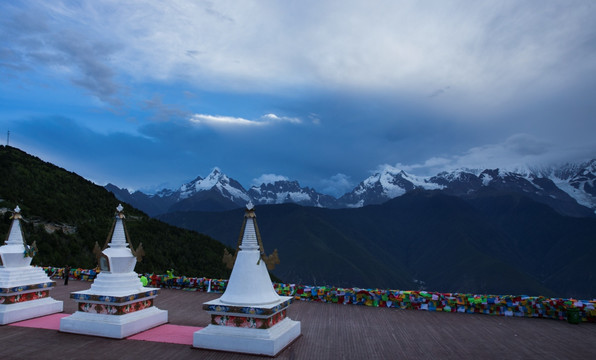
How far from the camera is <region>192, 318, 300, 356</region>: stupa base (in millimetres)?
8656

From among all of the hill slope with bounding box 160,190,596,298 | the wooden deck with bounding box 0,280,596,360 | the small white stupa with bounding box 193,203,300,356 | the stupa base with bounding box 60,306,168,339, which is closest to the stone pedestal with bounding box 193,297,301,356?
the small white stupa with bounding box 193,203,300,356

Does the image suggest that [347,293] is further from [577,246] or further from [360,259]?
[577,246]

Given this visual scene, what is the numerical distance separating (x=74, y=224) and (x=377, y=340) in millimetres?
29335

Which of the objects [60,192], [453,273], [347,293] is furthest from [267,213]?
[347,293]

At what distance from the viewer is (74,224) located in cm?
3198

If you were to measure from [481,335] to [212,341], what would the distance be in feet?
22.3

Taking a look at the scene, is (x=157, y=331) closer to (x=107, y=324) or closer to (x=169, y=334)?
(x=169, y=334)

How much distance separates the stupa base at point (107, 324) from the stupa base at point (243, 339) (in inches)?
74.7

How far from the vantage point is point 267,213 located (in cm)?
16000

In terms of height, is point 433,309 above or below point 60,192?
below

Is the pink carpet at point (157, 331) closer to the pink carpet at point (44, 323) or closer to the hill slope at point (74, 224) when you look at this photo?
the pink carpet at point (44, 323)

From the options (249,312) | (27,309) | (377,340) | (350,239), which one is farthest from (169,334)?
(350,239)

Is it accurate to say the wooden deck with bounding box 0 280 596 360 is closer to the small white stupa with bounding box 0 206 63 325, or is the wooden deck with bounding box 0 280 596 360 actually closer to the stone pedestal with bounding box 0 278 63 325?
the stone pedestal with bounding box 0 278 63 325

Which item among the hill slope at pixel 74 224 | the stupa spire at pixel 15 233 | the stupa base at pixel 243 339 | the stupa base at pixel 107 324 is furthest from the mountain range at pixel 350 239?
the stupa base at pixel 243 339
